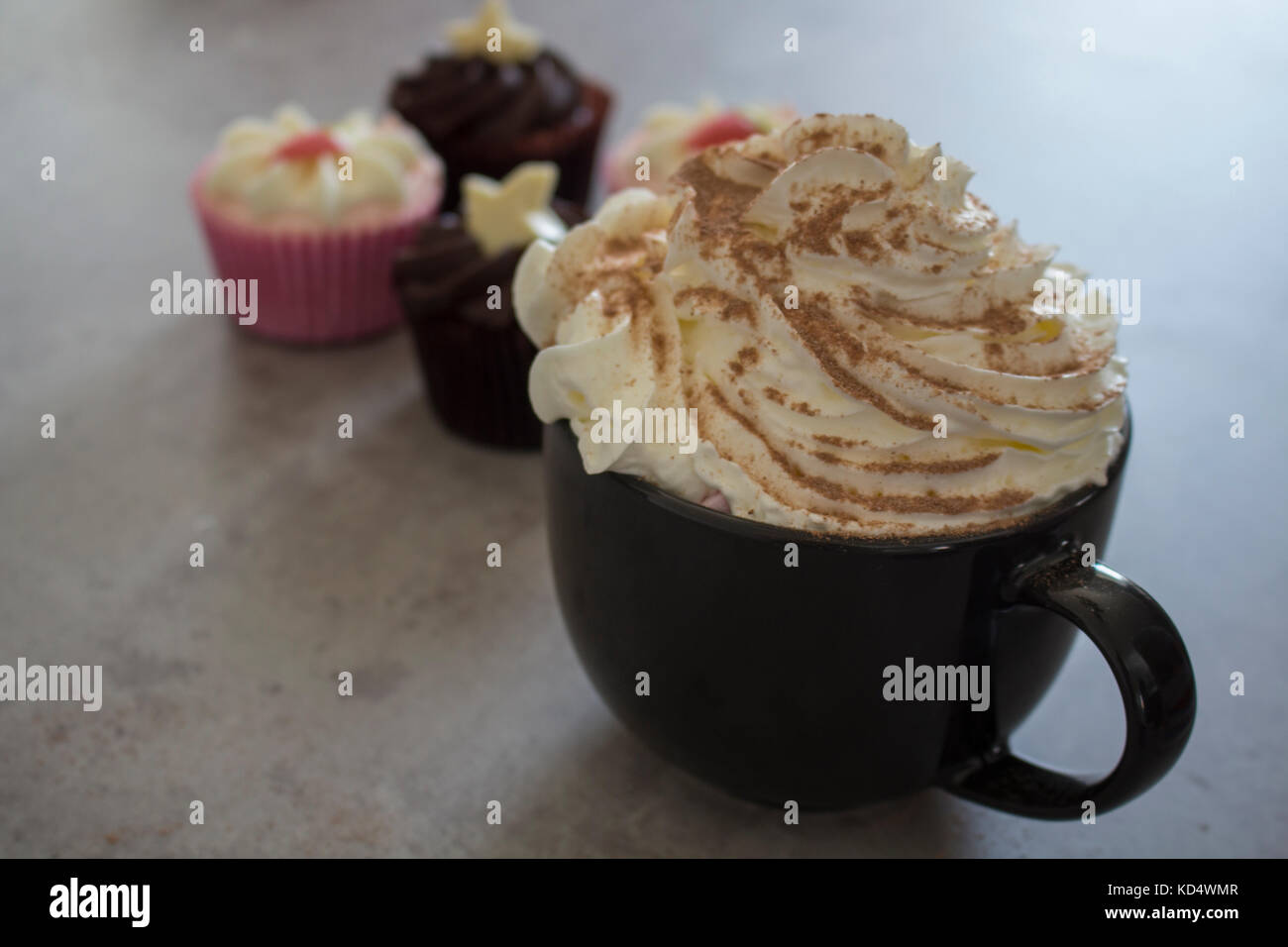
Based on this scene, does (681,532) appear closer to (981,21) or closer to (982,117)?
(982,117)

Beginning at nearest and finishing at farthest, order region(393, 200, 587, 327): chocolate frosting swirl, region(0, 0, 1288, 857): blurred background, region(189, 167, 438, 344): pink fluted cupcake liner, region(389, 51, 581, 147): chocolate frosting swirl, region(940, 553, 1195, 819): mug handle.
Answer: region(940, 553, 1195, 819): mug handle
region(0, 0, 1288, 857): blurred background
region(393, 200, 587, 327): chocolate frosting swirl
region(189, 167, 438, 344): pink fluted cupcake liner
region(389, 51, 581, 147): chocolate frosting swirl

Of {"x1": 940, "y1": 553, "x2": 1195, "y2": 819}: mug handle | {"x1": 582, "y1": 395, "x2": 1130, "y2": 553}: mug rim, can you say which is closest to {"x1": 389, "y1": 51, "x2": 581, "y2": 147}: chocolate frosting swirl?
{"x1": 582, "y1": 395, "x2": 1130, "y2": 553}: mug rim

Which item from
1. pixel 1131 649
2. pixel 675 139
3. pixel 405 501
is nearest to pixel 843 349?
pixel 1131 649

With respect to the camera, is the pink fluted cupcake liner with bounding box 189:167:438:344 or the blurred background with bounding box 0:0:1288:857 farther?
the pink fluted cupcake liner with bounding box 189:167:438:344

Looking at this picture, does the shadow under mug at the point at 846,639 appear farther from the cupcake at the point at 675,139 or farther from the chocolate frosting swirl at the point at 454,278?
the cupcake at the point at 675,139

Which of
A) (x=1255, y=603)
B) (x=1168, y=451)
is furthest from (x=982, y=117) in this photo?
(x=1255, y=603)

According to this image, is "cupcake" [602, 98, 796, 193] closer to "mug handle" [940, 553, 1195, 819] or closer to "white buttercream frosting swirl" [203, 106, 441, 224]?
"white buttercream frosting swirl" [203, 106, 441, 224]

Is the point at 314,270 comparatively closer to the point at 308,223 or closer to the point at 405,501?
the point at 308,223
